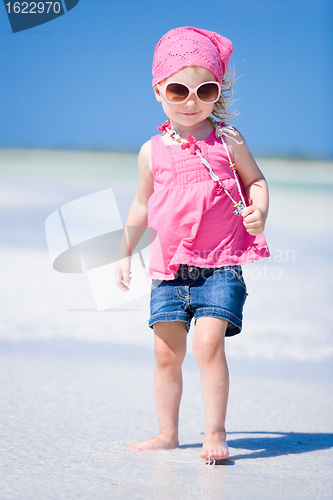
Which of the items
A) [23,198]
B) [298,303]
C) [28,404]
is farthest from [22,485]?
[23,198]

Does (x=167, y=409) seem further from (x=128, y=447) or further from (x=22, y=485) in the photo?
(x=22, y=485)

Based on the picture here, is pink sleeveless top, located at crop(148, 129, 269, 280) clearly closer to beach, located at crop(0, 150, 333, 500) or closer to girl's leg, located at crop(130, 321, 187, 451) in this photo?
girl's leg, located at crop(130, 321, 187, 451)

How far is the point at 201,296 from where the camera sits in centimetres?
188

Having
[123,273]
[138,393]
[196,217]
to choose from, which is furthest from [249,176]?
[138,393]

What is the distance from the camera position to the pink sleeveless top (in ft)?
6.23

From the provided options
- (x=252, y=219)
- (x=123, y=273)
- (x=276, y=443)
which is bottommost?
(x=276, y=443)

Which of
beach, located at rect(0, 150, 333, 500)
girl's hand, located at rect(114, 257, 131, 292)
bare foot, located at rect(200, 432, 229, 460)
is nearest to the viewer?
beach, located at rect(0, 150, 333, 500)

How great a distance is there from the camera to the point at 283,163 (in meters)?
18.7

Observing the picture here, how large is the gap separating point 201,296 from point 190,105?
0.62m

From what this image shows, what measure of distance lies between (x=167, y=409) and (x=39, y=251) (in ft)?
11.3

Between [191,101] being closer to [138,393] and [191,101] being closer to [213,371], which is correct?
[213,371]

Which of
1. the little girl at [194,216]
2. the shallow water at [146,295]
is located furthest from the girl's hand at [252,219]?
the shallow water at [146,295]

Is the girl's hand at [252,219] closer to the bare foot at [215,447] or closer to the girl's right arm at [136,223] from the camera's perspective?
the girl's right arm at [136,223]

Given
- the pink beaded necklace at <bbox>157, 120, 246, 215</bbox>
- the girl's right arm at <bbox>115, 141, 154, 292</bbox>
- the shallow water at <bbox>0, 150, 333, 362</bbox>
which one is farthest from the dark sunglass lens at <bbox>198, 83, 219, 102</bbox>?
the shallow water at <bbox>0, 150, 333, 362</bbox>
